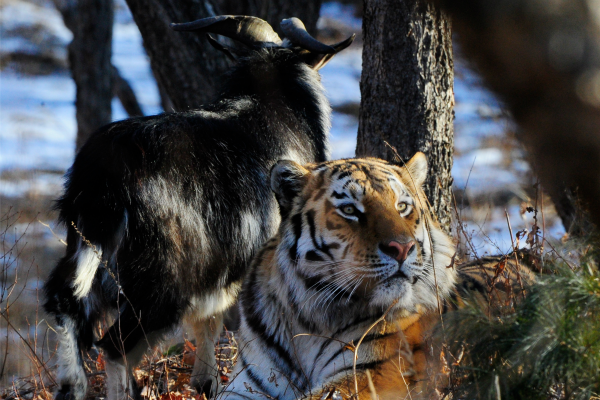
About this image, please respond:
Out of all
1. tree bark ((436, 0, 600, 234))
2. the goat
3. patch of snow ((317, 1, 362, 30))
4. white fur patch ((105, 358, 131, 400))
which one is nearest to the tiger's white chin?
the goat

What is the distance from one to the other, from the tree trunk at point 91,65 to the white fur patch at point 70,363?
8.96 m

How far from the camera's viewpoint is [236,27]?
246 inches

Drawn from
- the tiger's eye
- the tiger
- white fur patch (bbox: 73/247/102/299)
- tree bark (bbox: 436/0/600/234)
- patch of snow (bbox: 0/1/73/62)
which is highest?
tree bark (bbox: 436/0/600/234)

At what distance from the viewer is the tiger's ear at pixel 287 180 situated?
3512 millimetres

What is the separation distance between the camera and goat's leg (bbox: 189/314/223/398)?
4.77m

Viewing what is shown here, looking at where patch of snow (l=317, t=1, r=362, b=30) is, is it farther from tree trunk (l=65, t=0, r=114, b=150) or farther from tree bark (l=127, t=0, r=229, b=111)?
tree bark (l=127, t=0, r=229, b=111)

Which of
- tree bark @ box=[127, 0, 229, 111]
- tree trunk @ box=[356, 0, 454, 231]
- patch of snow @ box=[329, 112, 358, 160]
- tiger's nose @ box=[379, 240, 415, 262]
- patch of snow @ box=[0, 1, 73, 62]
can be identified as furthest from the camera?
patch of snow @ box=[329, 112, 358, 160]

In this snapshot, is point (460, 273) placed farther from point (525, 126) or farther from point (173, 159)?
point (525, 126)

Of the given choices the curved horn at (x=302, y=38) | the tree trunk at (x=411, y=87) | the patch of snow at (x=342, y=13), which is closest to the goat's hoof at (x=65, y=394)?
the tree trunk at (x=411, y=87)

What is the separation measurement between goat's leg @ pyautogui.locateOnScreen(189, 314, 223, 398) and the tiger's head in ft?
5.74

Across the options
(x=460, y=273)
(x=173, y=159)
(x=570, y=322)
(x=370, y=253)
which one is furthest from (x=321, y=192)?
(x=570, y=322)

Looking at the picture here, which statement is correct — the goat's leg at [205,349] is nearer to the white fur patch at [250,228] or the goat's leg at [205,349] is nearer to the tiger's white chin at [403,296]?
the white fur patch at [250,228]

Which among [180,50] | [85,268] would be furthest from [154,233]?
[180,50]

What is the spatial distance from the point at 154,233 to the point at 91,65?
30.6ft
